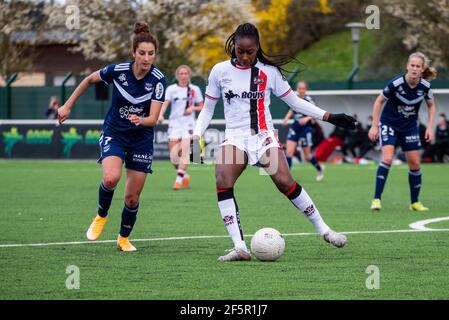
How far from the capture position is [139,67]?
10.4 meters

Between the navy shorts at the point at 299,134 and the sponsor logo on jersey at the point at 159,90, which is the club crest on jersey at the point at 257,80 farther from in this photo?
the navy shorts at the point at 299,134

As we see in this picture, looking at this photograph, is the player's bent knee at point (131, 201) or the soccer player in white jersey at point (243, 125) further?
the player's bent knee at point (131, 201)

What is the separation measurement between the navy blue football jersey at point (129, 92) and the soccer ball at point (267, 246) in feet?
6.22

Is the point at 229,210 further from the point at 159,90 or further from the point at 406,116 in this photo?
the point at 406,116

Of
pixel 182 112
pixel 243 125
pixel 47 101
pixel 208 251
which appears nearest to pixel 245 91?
pixel 243 125

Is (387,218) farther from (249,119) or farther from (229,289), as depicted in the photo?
(229,289)

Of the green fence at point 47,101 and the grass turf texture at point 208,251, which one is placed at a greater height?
the green fence at point 47,101

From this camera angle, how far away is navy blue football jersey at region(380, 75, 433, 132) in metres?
14.6

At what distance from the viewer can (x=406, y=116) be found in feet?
49.3

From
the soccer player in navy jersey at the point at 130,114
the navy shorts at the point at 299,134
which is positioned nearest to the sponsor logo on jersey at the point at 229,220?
the soccer player in navy jersey at the point at 130,114

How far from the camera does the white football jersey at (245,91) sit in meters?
9.78

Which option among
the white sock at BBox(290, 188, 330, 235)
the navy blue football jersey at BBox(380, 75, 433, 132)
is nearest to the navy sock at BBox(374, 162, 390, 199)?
the navy blue football jersey at BBox(380, 75, 433, 132)

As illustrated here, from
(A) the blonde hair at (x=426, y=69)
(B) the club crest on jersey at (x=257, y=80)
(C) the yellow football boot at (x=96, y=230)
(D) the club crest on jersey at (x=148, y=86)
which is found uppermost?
(A) the blonde hair at (x=426, y=69)

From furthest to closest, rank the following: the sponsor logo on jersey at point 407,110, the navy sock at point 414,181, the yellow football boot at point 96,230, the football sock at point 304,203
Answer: the navy sock at point 414,181 → the sponsor logo on jersey at point 407,110 → the yellow football boot at point 96,230 → the football sock at point 304,203
